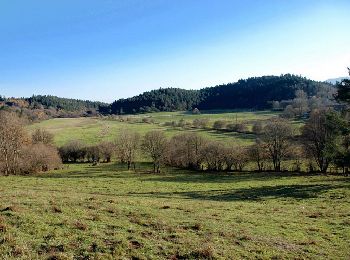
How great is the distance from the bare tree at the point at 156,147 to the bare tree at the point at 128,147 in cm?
487

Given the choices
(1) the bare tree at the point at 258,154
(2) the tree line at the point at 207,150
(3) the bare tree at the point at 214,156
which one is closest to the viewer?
(2) the tree line at the point at 207,150

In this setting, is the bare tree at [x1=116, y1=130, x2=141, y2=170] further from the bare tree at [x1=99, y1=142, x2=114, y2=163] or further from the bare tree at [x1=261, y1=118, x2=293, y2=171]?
the bare tree at [x1=261, y1=118, x2=293, y2=171]

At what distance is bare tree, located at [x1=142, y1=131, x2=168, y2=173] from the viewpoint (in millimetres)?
78312

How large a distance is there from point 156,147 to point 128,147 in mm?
9534

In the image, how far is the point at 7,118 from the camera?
6762cm

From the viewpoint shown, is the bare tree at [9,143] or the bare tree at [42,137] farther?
the bare tree at [42,137]

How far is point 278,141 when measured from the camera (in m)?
74.4

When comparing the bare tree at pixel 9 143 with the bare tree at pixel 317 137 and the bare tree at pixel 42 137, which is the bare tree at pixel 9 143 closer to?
the bare tree at pixel 42 137

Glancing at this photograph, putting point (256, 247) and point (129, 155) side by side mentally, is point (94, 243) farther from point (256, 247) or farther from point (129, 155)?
point (129, 155)

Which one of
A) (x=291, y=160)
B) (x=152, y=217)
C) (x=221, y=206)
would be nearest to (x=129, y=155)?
(x=291, y=160)

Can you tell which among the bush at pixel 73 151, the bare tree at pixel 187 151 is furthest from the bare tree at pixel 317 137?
the bush at pixel 73 151

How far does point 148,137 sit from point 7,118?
30.4 metres

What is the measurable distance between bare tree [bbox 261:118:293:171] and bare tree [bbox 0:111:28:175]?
52.5m

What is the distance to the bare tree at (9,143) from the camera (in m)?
65.3
